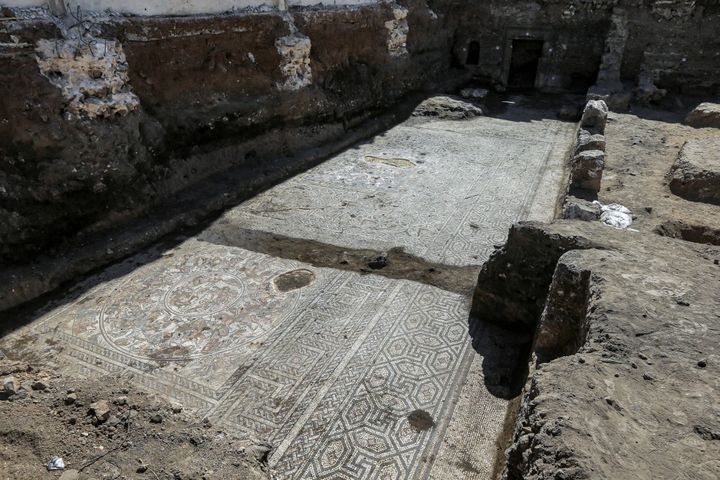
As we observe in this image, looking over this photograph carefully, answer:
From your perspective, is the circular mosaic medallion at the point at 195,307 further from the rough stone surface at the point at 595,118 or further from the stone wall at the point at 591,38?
the stone wall at the point at 591,38

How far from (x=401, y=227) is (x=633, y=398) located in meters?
3.72

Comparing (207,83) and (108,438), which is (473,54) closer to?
(207,83)

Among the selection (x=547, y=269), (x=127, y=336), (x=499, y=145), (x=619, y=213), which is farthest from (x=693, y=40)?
(x=127, y=336)

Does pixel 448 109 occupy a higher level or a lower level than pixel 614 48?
lower

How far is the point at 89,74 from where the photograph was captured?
5.20 metres

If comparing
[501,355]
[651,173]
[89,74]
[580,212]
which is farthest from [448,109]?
[501,355]

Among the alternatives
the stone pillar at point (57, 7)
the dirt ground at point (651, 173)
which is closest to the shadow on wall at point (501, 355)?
the dirt ground at point (651, 173)

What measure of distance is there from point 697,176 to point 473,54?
850 cm

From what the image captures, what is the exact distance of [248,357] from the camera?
12.7ft

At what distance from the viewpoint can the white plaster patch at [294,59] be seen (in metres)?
7.48

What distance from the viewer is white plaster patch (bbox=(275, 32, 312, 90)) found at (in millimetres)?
7477

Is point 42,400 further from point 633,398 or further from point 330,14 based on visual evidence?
point 330,14

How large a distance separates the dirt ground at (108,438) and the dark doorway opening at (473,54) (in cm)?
1217

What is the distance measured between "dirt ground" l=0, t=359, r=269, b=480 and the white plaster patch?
18.0 feet
